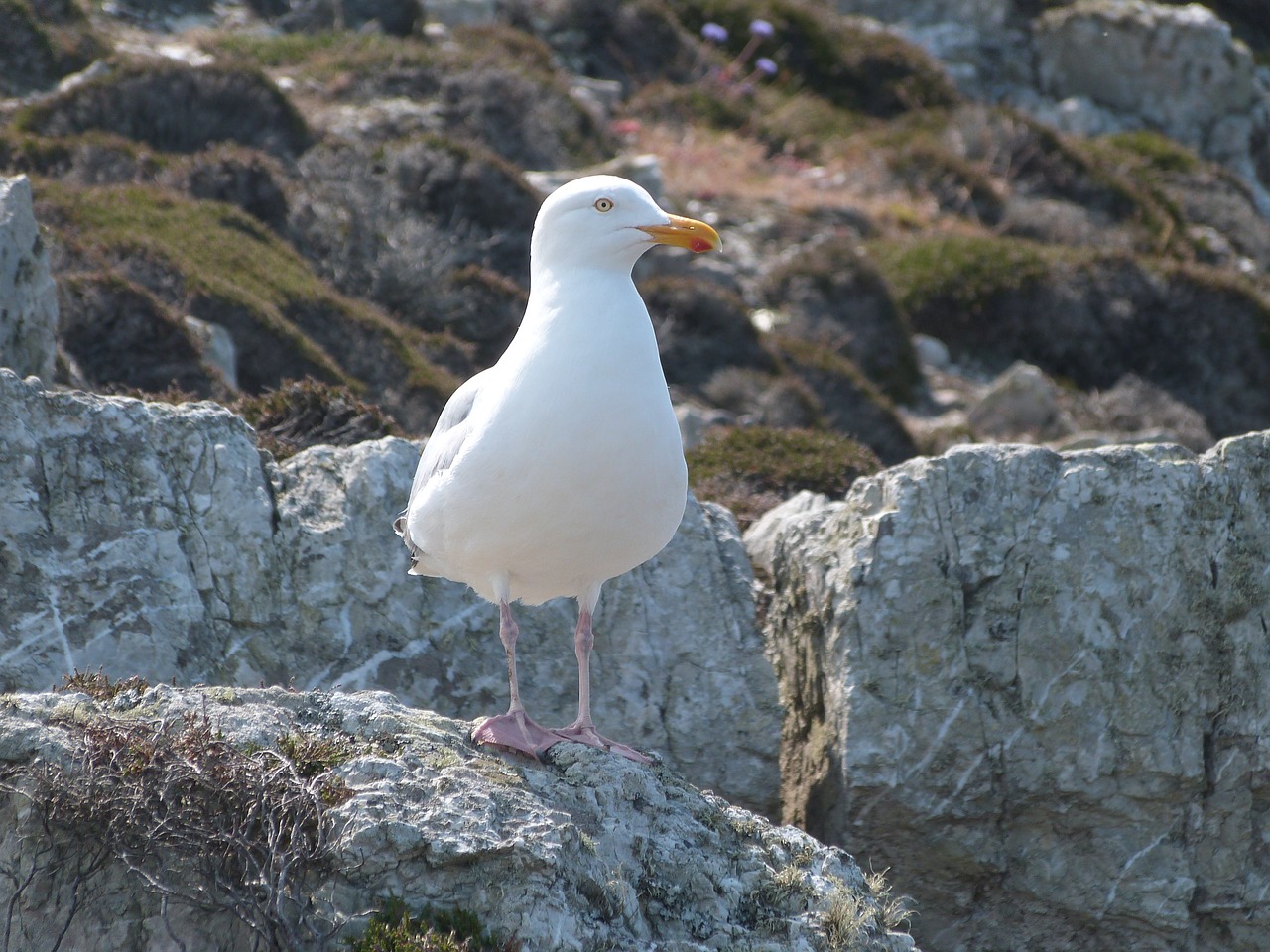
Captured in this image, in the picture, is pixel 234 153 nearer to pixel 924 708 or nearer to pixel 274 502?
pixel 274 502

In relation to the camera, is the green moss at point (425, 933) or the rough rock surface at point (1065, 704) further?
the rough rock surface at point (1065, 704)

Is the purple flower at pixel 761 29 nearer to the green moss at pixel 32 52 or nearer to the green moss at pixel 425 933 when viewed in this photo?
the green moss at pixel 32 52

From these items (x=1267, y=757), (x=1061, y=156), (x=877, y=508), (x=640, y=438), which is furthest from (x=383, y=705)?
(x=1061, y=156)

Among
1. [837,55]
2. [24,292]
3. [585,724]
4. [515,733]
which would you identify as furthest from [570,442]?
[837,55]

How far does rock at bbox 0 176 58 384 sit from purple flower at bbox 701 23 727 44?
20.7 meters

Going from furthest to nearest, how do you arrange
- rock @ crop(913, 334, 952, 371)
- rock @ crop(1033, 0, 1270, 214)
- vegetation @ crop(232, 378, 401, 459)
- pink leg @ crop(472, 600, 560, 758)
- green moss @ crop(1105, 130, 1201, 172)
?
rock @ crop(1033, 0, 1270, 214), green moss @ crop(1105, 130, 1201, 172), rock @ crop(913, 334, 952, 371), vegetation @ crop(232, 378, 401, 459), pink leg @ crop(472, 600, 560, 758)

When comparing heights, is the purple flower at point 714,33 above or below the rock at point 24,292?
below

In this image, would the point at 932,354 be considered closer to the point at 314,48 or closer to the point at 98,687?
the point at 314,48

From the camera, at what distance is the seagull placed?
4613 mm

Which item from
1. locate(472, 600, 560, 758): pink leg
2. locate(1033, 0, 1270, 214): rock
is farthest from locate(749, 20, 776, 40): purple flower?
locate(472, 600, 560, 758): pink leg

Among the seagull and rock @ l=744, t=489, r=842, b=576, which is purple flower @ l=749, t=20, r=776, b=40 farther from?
the seagull

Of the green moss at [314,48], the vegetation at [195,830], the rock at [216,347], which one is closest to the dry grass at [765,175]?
the green moss at [314,48]

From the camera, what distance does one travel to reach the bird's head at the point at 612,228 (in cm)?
497

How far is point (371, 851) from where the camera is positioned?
387 centimetres
